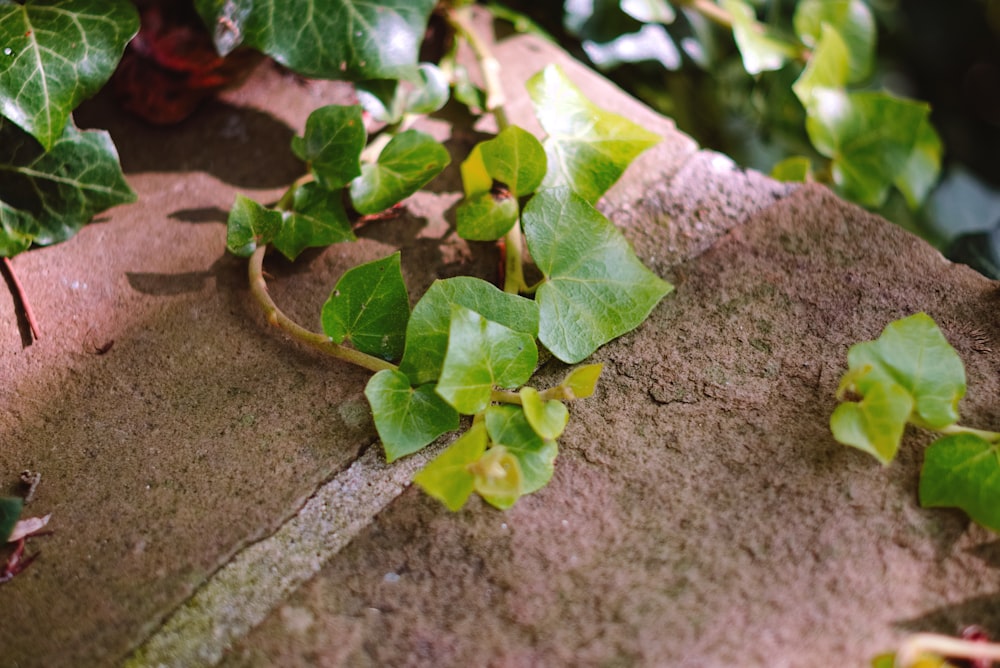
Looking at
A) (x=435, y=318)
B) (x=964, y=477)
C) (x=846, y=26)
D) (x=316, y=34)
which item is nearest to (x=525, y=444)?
(x=435, y=318)

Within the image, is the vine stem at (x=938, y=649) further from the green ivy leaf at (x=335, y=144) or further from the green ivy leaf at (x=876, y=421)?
the green ivy leaf at (x=335, y=144)

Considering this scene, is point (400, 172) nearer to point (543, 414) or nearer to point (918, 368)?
point (543, 414)

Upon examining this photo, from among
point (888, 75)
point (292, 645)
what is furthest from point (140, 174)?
point (888, 75)

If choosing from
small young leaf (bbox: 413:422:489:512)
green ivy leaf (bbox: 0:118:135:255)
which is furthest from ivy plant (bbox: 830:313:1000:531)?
green ivy leaf (bbox: 0:118:135:255)

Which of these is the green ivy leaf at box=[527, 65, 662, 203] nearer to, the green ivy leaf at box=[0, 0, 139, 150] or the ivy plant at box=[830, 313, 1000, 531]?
the ivy plant at box=[830, 313, 1000, 531]

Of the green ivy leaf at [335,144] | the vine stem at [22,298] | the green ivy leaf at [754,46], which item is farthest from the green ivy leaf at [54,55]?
the green ivy leaf at [754,46]
